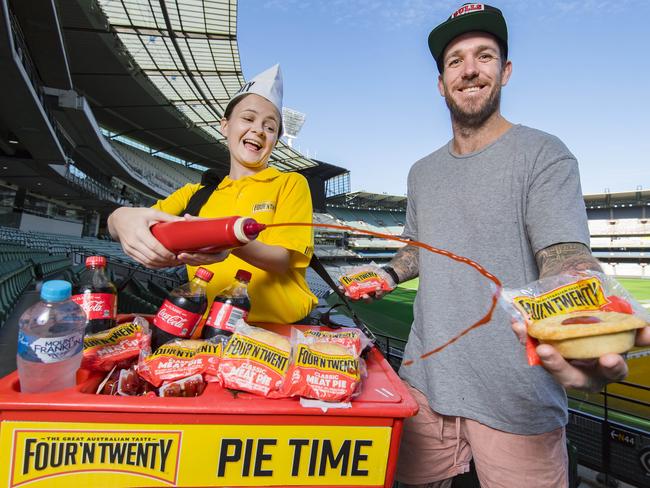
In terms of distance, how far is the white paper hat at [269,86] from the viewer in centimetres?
156

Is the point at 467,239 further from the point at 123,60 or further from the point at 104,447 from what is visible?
the point at 123,60

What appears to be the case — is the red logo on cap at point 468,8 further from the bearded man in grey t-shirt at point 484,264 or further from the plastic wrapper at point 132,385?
the plastic wrapper at point 132,385

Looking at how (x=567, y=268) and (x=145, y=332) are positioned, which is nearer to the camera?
(x=567, y=268)

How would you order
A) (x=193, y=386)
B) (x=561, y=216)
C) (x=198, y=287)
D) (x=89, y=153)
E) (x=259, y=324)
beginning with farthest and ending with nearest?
(x=89, y=153) → (x=259, y=324) → (x=198, y=287) → (x=561, y=216) → (x=193, y=386)

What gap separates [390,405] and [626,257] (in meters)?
57.6

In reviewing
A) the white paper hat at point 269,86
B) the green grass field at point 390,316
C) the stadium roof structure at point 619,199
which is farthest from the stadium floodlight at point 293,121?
the white paper hat at point 269,86

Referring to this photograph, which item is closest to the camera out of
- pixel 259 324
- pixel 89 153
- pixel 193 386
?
pixel 193 386

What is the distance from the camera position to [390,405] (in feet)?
2.89

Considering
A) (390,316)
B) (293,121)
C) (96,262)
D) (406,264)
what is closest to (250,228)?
(96,262)

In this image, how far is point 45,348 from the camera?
2.74 ft

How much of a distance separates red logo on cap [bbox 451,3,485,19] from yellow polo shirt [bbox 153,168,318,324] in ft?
2.94

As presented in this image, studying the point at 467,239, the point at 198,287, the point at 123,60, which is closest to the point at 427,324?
the point at 467,239

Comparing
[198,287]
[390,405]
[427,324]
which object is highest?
[198,287]

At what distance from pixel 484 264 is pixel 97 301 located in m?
1.30
